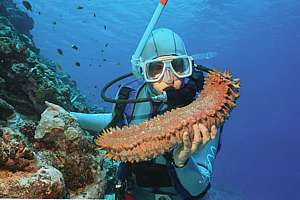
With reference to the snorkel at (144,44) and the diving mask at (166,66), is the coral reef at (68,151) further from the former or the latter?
the diving mask at (166,66)

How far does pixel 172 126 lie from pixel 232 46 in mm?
46358

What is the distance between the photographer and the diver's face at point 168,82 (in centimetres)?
308

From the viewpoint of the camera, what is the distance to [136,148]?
231cm

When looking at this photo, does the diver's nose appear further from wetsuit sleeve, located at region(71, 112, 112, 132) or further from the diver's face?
wetsuit sleeve, located at region(71, 112, 112, 132)

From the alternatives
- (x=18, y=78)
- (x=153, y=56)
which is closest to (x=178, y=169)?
(x=153, y=56)

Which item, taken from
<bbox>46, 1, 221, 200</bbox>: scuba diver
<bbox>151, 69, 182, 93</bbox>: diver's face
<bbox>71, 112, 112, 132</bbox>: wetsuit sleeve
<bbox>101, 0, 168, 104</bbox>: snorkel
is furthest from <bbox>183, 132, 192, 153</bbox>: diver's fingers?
<bbox>71, 112, 112, 132</bbox>: wetsuit sleeve

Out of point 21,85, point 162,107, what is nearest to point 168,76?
point 162,107

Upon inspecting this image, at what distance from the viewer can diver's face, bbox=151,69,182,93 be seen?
10.1 ft

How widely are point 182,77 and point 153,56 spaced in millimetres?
435

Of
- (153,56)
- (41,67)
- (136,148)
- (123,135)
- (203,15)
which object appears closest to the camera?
(136,148)

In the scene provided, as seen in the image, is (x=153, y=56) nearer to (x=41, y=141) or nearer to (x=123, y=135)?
(x=123, y=135)

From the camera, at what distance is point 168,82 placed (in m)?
3.09

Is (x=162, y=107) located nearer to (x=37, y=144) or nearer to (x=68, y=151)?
(x=68, y=151)

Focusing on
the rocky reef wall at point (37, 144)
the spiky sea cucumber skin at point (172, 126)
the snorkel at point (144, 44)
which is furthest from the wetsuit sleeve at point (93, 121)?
the spiky sea cucumber skin at point (172, 126)
